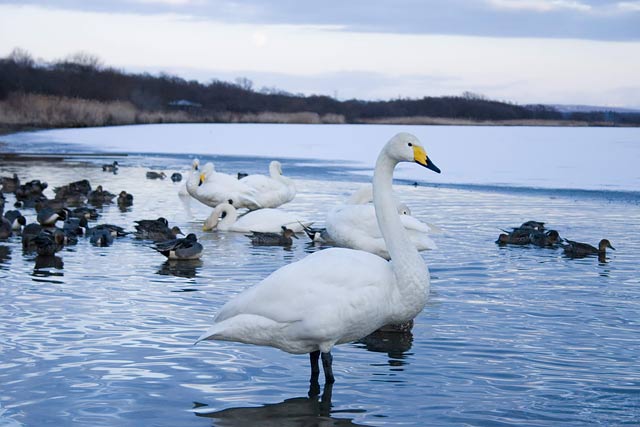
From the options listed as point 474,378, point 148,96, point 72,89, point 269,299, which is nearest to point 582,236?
point 474,378

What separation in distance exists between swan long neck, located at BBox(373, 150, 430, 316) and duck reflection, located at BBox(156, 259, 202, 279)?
4.24 metres

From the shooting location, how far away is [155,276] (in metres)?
10.5

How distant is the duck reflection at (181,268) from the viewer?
1070 cm

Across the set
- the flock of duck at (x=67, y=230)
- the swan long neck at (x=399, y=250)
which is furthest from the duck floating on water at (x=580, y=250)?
the swan long neck at (x=399, y=250)

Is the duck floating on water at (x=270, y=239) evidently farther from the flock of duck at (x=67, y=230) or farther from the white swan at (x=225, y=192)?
the white swan at (x=225, y=192)

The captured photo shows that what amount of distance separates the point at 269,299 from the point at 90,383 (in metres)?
1.35

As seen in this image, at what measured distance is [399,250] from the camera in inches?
249

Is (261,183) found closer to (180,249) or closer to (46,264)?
(180,249)

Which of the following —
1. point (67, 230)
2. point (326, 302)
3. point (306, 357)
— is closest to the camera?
point (326, 302)

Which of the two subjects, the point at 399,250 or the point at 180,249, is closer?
the point at 399,250

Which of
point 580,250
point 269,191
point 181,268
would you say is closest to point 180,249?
point 181,268

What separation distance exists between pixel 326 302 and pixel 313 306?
86 mm

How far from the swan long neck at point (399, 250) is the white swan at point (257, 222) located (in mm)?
7107

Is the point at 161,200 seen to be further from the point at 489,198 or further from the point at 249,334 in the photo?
the point at 249,334
